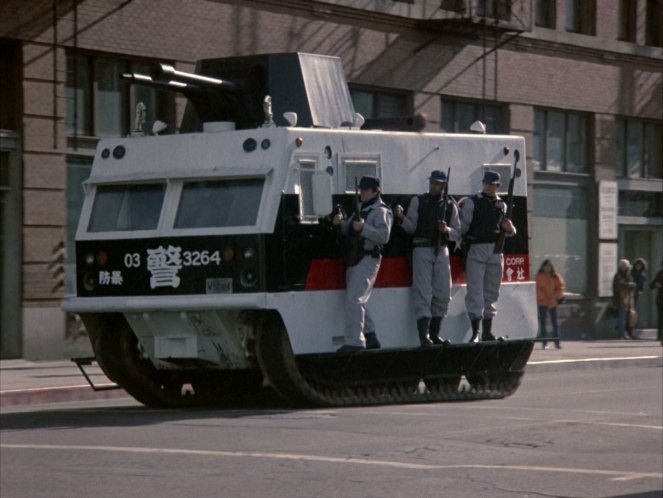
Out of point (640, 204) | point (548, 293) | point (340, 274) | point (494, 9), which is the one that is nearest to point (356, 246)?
point (340, 274)

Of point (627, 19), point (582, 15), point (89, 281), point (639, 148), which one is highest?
point (627, 19)

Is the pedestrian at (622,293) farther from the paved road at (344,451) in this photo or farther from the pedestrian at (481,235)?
the pedestrian at (481,235)

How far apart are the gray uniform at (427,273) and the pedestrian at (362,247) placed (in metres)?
0.61

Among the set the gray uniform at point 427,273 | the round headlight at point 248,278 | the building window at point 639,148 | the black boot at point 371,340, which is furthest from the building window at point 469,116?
the round headlight at point 248,278

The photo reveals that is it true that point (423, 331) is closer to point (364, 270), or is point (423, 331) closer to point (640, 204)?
point (364, 270)

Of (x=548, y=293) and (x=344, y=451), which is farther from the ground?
(x=548, y=293)

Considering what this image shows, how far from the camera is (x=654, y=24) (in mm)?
40125

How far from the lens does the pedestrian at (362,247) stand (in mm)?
17016

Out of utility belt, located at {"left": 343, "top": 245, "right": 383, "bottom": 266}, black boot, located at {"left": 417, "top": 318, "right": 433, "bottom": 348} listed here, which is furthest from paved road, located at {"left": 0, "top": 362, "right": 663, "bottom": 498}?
utility belt, located at {"left": 343, "top": 245, "right": 383, "bottom": 266}

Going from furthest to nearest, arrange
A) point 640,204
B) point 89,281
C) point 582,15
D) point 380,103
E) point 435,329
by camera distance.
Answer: point 640,204, point 582,15, point 380,103, point 435,329, point 89,281

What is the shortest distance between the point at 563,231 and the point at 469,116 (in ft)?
14.0

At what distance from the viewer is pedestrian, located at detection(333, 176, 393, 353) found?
55.8ft

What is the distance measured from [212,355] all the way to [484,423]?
298 cm

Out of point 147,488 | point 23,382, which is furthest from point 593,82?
point 147,488
